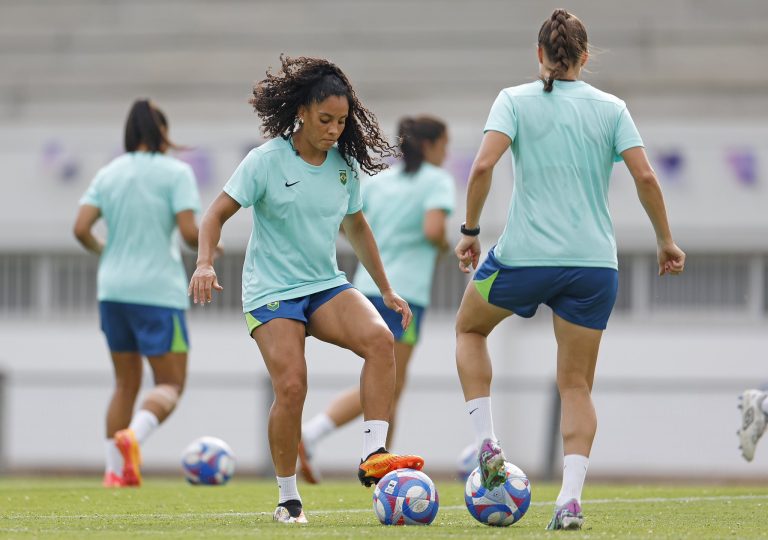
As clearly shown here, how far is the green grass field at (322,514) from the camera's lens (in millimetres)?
6000

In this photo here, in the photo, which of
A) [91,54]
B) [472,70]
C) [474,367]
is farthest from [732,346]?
[474,367]

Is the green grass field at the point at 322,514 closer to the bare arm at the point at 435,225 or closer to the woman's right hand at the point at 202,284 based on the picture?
the woman's right hand at the point at 202,284

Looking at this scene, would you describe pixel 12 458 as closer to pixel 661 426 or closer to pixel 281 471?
pixel 661 426

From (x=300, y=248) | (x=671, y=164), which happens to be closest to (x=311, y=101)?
(x=300, y=248)

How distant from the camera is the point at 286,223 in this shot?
6.58 meters

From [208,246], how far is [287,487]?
1.01 meters

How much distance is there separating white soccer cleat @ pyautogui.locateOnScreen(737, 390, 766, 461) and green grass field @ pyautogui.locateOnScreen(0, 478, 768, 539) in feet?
0.94

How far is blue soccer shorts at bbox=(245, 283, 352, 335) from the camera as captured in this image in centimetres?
646

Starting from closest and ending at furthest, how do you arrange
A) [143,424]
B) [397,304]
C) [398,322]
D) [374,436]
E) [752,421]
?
[374,436] → [397,304] → [752,421] → [398,322] → [143,424]

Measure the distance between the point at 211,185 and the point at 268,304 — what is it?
11196 mm

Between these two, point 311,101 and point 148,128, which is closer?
point 311,101

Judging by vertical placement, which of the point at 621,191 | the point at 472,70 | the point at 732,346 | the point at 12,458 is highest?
the point at 472,70

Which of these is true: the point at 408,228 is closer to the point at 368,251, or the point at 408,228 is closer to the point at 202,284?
the point at 368,251

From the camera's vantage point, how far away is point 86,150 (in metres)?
18.0
